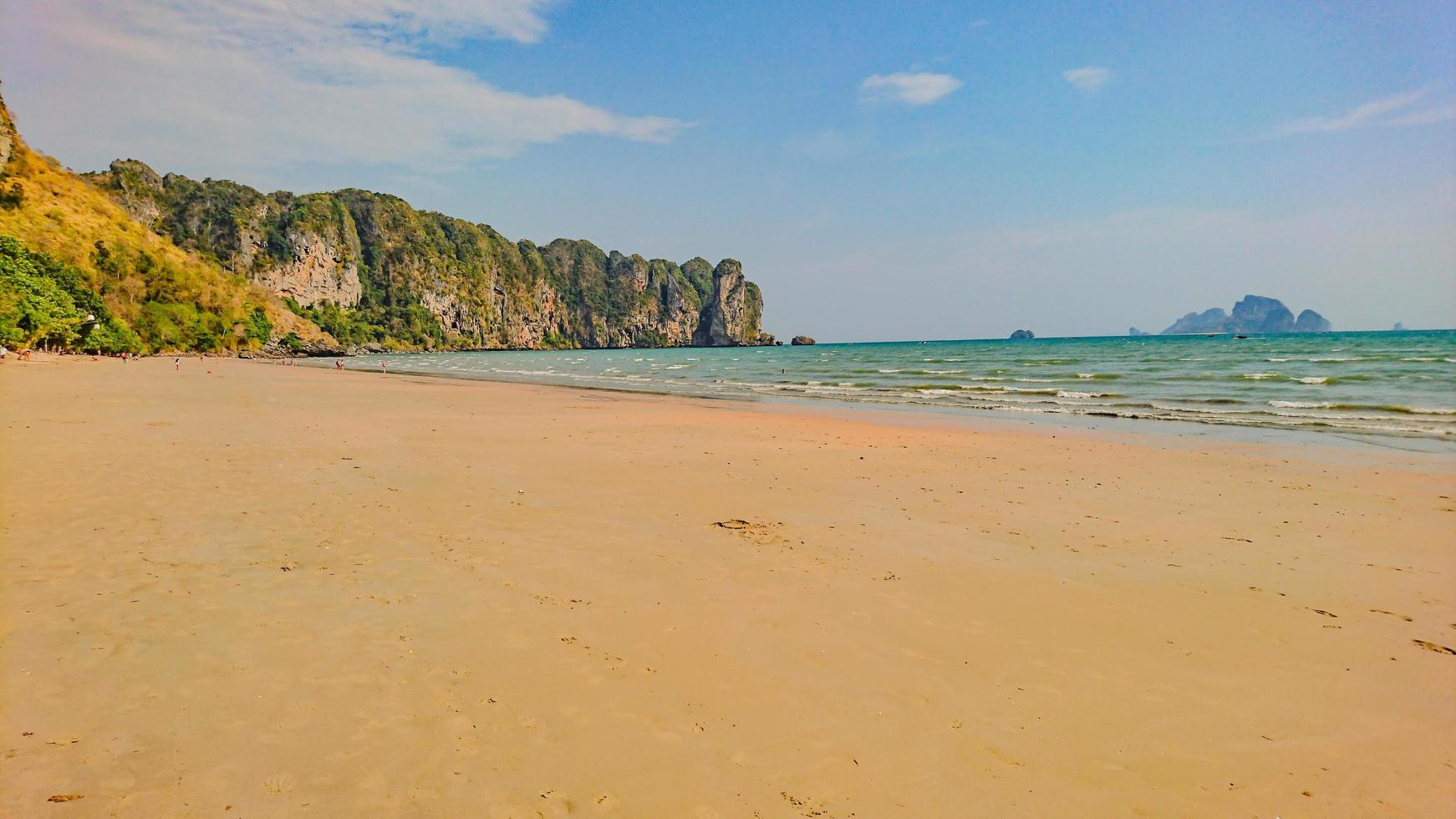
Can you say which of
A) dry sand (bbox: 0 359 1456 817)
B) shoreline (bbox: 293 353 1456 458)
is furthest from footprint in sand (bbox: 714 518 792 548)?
shoreline (bbox: 293 353 1456 458)

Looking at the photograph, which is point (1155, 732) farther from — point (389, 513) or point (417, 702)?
point (389, 513)

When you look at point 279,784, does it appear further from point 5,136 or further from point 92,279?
point 5,136

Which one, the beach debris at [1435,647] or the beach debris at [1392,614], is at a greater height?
the beach debris at [1392,614]

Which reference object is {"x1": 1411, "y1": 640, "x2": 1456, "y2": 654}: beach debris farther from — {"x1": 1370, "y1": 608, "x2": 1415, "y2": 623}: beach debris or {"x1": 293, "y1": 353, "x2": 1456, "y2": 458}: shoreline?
{"x1": 293, "y1": 353, "x2": 1456, "y2": 458}: shoreline

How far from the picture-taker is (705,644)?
5219 millimetres

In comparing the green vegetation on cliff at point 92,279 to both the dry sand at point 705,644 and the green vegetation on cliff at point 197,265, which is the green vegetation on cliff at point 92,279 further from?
the dry sand at point 705,644

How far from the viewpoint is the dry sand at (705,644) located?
3594mm

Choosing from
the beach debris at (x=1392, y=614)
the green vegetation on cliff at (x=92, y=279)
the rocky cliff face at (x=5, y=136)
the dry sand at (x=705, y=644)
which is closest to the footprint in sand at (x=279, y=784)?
the dry sand at (x=705, y=644)

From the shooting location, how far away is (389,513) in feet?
28.2

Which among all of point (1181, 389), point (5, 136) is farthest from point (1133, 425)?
point (5, 136)

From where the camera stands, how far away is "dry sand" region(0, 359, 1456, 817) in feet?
11.8

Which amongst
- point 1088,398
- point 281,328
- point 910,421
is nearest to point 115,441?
point 910,421

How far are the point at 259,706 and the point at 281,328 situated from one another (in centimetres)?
11704

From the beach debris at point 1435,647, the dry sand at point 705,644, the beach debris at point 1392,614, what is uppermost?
the dry sand at point 705,644
